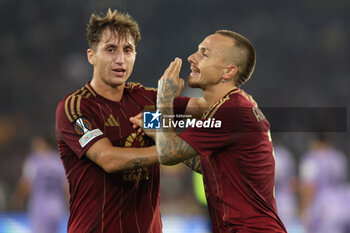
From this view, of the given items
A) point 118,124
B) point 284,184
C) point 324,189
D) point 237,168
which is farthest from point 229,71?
point 284,184

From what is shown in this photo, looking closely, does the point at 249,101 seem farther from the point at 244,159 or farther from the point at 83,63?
the point at 83,63

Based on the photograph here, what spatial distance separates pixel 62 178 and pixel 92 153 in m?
5.77

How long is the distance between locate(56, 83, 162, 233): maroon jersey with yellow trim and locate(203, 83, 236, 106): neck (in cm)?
56

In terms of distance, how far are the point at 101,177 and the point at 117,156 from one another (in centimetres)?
25

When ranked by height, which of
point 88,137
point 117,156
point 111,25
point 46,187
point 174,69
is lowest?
point 46,187

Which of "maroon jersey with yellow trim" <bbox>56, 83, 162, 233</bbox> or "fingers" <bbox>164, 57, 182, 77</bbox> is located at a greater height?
"fingers" <bbox>164, 57, 182, 77</bbox>

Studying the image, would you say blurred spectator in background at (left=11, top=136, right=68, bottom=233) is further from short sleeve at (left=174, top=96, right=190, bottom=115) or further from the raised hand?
the raised hand

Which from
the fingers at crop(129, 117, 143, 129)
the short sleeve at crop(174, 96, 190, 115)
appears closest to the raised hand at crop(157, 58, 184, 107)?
the fingers at crop(129, 117, 143, 129)

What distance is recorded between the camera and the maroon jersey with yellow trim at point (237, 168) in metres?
3.13

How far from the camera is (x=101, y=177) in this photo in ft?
10.9

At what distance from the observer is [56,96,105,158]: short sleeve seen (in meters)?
3.25

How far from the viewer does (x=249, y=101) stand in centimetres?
338

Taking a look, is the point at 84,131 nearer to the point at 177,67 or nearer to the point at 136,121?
the point at 136,121

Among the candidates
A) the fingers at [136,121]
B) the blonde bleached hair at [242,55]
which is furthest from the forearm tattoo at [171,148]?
the blonde bleached hair at [242,55]
